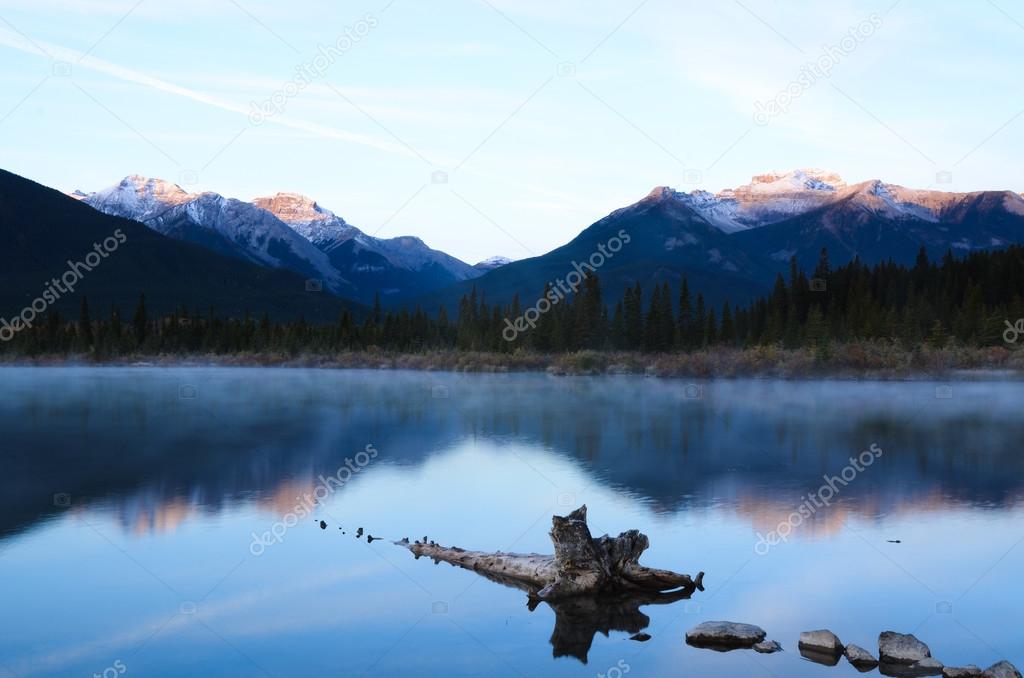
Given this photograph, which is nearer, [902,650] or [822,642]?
[902,650]

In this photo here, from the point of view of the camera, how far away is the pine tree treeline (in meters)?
86.2

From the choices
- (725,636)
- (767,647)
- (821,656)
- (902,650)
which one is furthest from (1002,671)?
(725,636)

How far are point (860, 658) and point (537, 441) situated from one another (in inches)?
846

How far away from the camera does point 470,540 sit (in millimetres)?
15938

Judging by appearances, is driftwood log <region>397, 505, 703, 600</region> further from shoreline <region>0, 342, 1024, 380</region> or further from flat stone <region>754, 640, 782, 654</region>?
shoreline <region>0, 342, 1024, 380</region>

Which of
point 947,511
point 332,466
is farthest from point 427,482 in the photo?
point 947,511

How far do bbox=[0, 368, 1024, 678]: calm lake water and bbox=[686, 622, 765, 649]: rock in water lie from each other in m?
0.22

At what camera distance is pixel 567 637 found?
10.7m

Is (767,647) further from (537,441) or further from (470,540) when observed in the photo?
(537,441)

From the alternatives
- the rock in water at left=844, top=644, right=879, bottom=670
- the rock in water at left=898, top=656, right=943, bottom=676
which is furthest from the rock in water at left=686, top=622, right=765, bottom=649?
the rock in water at left=898, top=656, right=943, bottom=676

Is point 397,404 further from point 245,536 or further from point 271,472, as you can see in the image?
point 245,536

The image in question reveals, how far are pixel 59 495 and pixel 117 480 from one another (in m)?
2.28

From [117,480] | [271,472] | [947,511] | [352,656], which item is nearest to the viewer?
[352,656]

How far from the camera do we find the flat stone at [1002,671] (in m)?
9.14
